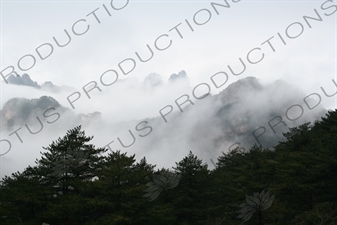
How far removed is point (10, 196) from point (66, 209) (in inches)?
→ 195

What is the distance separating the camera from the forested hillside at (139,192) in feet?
79.2

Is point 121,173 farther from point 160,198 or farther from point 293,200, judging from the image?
point 293,200

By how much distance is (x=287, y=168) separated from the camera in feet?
95.7

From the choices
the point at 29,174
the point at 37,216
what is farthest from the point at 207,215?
the point at 29,174

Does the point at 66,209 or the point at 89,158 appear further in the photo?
the point at 89,158

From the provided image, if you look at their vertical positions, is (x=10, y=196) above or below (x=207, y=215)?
above

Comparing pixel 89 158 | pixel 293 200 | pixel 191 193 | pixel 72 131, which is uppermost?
pixel 72 131

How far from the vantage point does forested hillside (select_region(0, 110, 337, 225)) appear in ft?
79.2

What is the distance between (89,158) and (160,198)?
758 cm

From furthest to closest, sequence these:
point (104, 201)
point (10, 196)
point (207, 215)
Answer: point (207, 215)
point (10, 196)
point (104, 201)

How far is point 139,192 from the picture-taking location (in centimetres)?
2516

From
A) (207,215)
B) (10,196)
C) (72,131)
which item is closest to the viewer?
(10,196)

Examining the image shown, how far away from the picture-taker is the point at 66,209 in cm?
2388

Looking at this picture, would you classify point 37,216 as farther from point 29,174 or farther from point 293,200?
point 293,200
